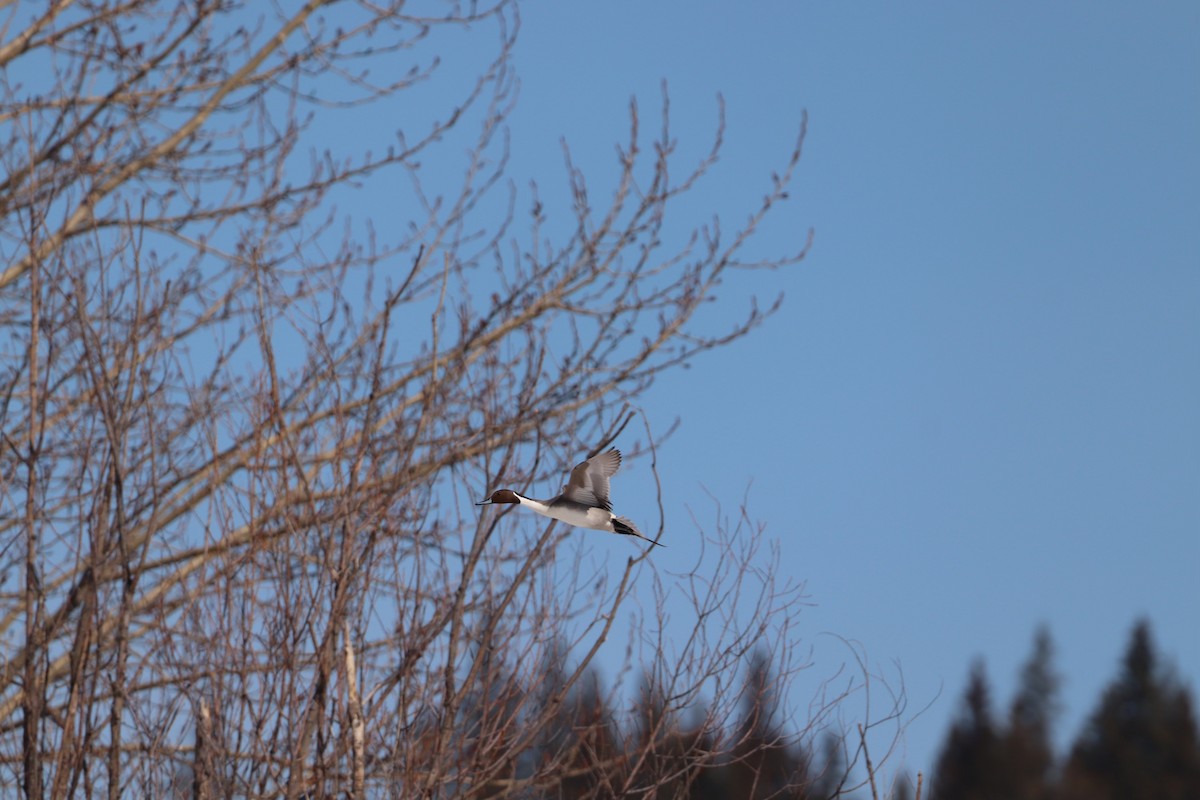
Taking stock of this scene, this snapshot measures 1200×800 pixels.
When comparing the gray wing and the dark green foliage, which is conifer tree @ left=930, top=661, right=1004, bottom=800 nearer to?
the dark green foliage

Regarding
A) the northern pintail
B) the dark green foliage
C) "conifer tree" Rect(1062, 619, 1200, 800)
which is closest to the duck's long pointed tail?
the northern pintail

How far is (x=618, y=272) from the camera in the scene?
8.88 metres

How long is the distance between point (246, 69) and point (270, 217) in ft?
3.95

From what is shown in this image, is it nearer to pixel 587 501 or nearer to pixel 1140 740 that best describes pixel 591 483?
pixel 587 501

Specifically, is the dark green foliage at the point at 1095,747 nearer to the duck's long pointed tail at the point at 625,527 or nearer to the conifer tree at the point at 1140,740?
the conifer tree at the point at 1140,740

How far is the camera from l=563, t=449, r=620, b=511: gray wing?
4.21 metres

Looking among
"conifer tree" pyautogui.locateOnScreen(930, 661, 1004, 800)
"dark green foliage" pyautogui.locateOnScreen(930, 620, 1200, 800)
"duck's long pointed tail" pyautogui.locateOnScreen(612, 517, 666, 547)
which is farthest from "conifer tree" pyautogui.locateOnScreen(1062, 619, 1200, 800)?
"duck's long pointed tail" pyautogui.locateOnScreen(612, 517, 666, 547)

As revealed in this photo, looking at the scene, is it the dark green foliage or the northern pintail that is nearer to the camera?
the northern pintail

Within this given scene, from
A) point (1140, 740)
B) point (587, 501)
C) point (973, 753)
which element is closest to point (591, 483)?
point (587, 501)

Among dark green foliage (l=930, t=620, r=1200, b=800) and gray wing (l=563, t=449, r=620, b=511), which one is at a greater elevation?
dark green foliage (l=930, t=620, r=1200, b=800)

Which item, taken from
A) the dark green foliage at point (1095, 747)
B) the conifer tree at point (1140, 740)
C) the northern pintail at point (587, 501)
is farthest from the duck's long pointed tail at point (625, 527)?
the conifer tree at point (1140, 740)

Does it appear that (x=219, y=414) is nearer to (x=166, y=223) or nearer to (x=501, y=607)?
(x=501, y=607)

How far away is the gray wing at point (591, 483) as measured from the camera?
4211 millimetres

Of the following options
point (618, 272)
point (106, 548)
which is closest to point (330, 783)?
point (106, 548)
